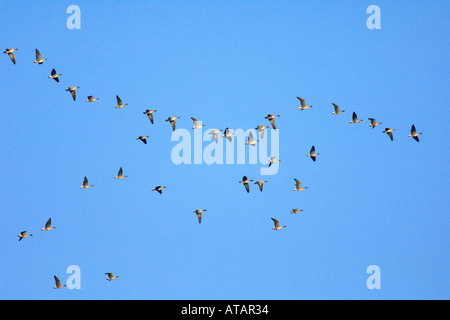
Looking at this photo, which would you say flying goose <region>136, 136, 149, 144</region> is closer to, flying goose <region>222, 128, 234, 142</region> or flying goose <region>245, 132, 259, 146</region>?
flying goose <region>222, 128, 234, 142</region>

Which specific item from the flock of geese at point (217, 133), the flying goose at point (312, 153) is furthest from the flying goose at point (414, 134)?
the flying goose at point (312, 153)

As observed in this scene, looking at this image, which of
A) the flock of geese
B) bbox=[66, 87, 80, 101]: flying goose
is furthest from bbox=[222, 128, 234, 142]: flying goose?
bbox=[66, 87, 80, 101]: flying goose

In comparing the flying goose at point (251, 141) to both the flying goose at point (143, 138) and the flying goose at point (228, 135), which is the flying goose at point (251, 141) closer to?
the flying goose at point (228, 135)

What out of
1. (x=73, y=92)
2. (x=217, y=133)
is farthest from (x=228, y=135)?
(x=73, y=92)

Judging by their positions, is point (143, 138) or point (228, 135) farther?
point (228, 135)

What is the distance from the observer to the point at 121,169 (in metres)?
66.9

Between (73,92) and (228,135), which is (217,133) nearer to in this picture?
(228,135)
